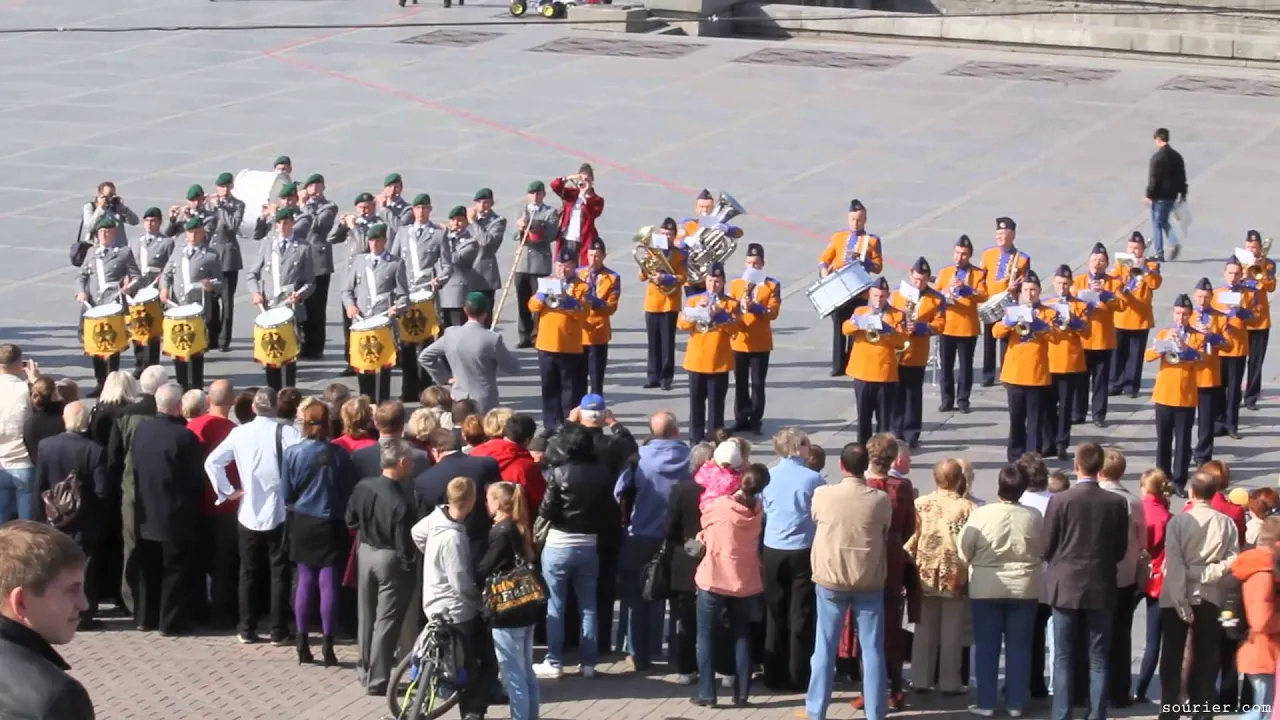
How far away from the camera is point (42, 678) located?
4.71 metres

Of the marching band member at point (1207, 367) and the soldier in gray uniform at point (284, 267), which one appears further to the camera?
the soldier in gray uniform at point (284, 267)

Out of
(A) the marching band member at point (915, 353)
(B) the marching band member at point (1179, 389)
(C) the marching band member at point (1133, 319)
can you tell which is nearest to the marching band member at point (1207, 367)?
(B) the marching band member at point (1179, 389)

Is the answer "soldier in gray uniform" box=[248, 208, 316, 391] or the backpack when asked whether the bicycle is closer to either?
the backpack

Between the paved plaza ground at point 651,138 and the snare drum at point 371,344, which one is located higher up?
the paved plaza ground at point 651,138

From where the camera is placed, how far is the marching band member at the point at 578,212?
1908 centimetres

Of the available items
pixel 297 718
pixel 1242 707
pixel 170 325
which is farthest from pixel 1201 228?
pixel 297 718

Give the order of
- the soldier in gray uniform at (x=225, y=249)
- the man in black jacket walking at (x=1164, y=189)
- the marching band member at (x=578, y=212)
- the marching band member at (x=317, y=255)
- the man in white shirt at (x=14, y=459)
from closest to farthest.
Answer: the man in white shirt at (x=14, y=459), the marching band member at (x=317, y=255), the soldier in gray uniform at (x=225, y=249), the marching band member at (x=578, y=212), the man in black jacket walking at (x=1164, y=189)

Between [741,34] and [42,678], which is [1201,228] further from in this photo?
[42,678]

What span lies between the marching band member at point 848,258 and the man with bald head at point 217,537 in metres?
7.27

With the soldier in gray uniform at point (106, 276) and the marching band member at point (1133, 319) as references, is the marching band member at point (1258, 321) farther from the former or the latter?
the soldier in gray uniform at point (106, 276)

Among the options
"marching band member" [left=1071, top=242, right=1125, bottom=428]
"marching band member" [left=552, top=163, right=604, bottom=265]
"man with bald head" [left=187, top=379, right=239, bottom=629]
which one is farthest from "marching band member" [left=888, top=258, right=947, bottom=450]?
"man with bald head" [left=187, top=379, right=239, bottom=629]

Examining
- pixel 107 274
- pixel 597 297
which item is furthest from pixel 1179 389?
pixel 107 274

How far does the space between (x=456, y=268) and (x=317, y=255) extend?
1690 millimetres

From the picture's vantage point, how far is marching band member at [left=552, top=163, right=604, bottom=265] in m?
19.1
